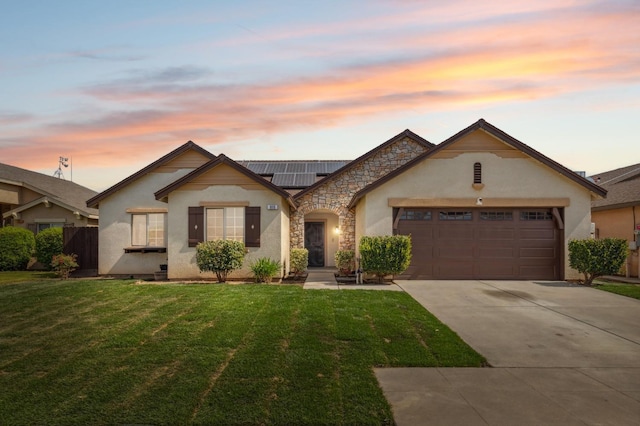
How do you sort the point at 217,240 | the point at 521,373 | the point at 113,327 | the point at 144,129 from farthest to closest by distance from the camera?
the point at 144,129, the point at 217,240, the point at 113,327, the point at 521,373

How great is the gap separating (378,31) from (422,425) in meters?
→ 10.9

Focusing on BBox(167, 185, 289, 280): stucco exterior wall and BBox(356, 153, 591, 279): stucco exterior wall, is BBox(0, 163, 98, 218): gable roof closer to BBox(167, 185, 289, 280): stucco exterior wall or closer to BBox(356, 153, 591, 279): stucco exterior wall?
BBox(167, 185, 289, 280): stucco exterior wall

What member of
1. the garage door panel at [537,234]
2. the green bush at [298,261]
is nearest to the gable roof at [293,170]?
the green bush at [298,261]

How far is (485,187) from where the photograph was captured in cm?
1548

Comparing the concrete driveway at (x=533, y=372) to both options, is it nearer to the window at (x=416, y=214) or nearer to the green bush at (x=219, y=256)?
the window at (x=416, y=214)

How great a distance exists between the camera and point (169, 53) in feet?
42.4

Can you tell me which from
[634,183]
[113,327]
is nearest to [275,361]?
[113,327]

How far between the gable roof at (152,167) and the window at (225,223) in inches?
116

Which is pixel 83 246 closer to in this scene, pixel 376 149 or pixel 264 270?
pixel 264 270

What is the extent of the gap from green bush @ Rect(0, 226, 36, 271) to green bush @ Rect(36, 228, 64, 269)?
142 centimetres

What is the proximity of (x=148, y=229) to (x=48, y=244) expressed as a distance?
5.42m

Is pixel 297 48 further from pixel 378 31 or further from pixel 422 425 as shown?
pixel 422 425

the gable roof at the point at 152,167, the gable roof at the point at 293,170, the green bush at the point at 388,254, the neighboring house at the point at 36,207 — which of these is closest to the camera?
the green bush at the point at 388,254

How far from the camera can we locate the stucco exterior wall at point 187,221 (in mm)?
15742
